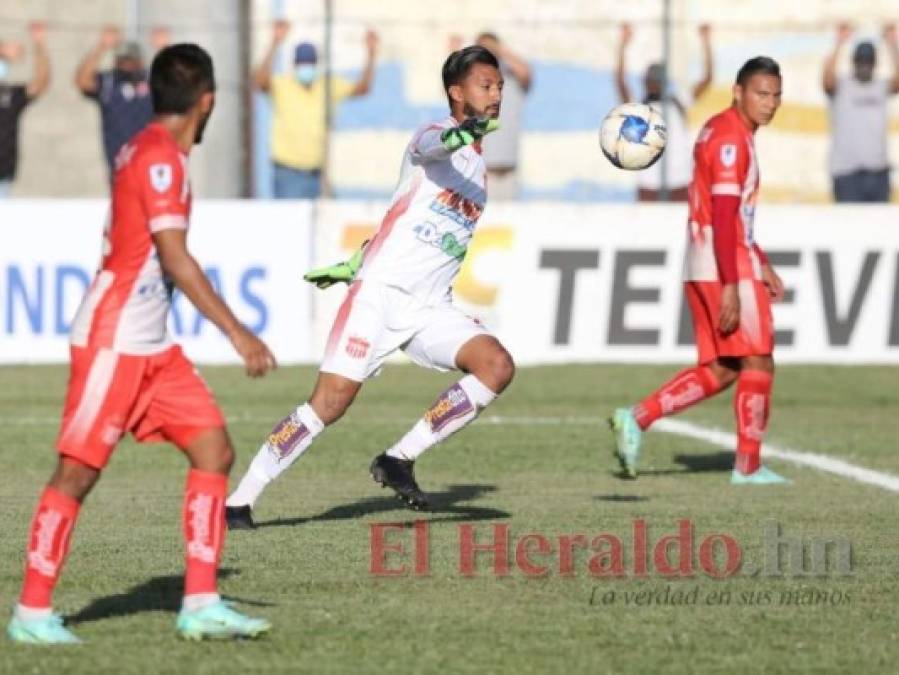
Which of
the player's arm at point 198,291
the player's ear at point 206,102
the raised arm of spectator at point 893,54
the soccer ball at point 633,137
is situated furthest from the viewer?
the raised arm of spectator at point 893,54

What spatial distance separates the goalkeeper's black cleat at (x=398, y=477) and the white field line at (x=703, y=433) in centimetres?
284

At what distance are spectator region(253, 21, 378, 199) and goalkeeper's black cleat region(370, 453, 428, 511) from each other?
1103 cm

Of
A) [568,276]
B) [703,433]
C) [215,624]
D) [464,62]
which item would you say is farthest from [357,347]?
[568,276]

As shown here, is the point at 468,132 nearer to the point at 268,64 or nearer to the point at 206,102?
the point at 206,102

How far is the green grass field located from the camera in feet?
23.1

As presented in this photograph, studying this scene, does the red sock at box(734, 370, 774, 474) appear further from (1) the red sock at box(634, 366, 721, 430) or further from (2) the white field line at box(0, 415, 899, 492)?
(2) the white field line at box(0, 415, 899, 492)

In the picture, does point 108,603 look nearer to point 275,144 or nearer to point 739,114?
point 739,114

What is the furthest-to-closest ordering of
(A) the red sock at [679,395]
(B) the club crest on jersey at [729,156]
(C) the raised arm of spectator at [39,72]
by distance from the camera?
(C) the raised arm of spectator at [39,72] < (A) the red sock at [679,395] < (B) the club crest on jersey at [729,156]

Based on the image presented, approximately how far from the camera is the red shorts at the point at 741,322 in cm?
1205

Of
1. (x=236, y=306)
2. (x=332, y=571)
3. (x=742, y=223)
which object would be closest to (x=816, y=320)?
(x=236, y=306)

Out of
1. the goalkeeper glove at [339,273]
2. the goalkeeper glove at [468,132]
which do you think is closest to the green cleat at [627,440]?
the goalkeeper glove at [339,273]

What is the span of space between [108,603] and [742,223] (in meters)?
5.15

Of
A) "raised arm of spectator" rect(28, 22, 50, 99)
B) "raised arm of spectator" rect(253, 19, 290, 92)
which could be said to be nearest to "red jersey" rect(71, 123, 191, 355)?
"raised arm of spectator" rect(28, 22, 50, 99)

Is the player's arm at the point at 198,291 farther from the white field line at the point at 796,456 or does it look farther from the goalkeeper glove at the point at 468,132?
the white field line at the point at 796,456
